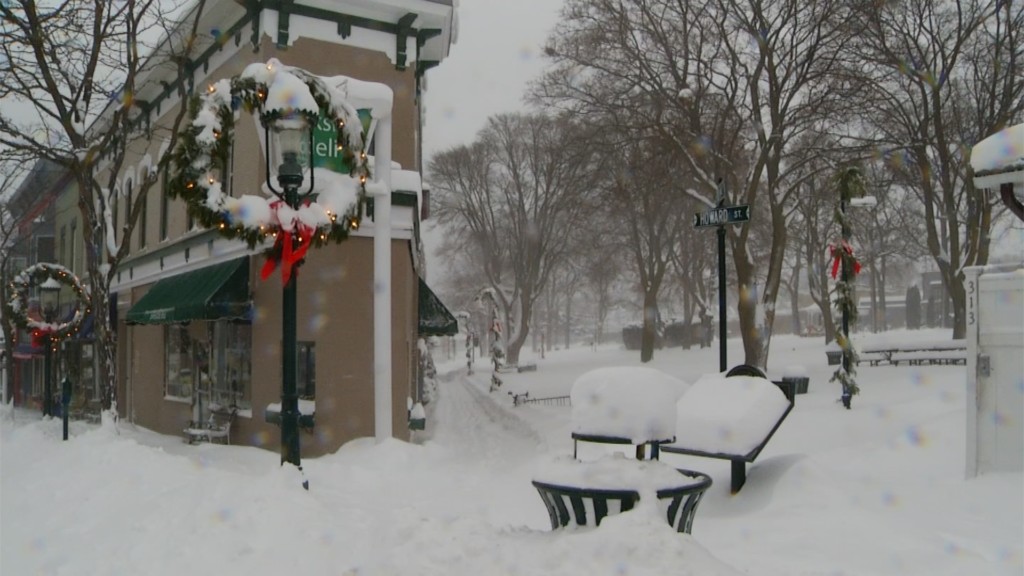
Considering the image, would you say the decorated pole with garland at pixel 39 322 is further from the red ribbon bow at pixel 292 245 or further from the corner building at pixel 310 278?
the red ribbon bow at pixel 292 245

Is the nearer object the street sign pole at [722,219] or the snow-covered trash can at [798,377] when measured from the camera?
the street sign pole at [722,219]

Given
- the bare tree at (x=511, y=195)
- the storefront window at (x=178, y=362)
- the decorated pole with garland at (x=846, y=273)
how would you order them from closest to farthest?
the decorated pole with garland at (x=846, y=273) < the storefront window at (x=178, y=362) < the bare tree at (x=511, y=195)

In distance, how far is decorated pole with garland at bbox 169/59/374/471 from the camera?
8.27 metres

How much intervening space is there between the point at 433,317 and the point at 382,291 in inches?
166

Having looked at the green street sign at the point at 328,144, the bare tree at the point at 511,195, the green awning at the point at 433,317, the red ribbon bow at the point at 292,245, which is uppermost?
the bare tree at the point at 511,195

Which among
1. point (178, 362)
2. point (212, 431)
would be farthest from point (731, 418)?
point (178, 362)

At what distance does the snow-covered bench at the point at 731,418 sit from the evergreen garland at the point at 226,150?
435 cm

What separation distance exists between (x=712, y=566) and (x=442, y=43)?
1300 centimetres

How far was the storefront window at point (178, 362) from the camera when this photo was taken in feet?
54.4

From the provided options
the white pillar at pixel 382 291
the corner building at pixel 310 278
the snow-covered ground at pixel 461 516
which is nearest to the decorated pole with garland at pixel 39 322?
the corner building at pixel 310 278

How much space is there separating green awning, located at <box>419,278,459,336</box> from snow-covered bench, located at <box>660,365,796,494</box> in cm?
828

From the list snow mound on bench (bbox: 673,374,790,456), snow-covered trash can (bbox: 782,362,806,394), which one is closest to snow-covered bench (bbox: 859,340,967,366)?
snow-covered trash can (bbox: 782,362,806,394)

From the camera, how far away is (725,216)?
11000mm

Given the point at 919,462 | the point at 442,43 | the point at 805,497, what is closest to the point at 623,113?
the point at 442,43
